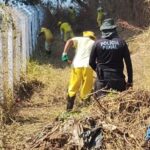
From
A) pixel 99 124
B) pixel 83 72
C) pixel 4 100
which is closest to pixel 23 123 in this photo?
pixel 4 100

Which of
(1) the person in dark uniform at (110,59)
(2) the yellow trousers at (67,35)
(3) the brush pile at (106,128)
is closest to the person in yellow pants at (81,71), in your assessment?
(1) the person in dark uniform at (110,59)

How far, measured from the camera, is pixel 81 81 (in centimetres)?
1038

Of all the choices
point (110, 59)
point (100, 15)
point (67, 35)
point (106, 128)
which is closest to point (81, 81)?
point (110, 59)

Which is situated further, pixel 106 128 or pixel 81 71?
pixel 81 71

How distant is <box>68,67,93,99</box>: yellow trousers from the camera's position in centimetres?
1020

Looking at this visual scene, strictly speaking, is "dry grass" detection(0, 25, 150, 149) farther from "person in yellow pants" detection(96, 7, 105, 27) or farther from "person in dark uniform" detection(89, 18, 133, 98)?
"person in yellow pants" detection(96, 7, 105, 27)

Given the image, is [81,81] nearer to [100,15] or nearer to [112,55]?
[112,55]

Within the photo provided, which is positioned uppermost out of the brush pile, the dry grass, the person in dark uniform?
the person in dark uniform

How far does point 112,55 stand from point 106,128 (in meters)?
2.12

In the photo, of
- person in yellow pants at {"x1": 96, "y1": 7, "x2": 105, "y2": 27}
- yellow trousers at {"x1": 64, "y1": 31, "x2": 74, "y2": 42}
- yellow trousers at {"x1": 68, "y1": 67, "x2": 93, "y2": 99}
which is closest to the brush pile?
yellow trousers at {"x1": 68, "y1": 67, "x2": 93, "y2": 99}

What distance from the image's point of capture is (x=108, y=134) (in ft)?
20.8

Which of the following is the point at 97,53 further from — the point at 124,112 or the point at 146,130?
the point at 146,130

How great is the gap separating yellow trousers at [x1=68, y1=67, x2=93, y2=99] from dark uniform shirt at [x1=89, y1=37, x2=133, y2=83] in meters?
1.76

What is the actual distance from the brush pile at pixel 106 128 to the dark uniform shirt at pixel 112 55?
1.12 m
